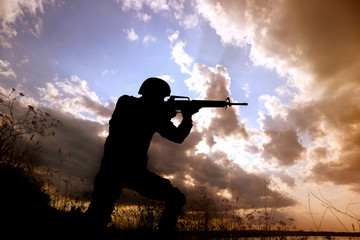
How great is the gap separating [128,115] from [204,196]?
375 cm

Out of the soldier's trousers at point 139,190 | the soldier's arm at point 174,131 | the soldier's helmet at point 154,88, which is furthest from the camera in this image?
the soldier's helmet at point 154,88

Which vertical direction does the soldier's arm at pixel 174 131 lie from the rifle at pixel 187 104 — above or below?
below

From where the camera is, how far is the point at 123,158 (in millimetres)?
2846

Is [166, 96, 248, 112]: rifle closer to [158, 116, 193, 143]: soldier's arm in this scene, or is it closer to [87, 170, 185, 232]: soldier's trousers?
[158, 116, 193, 143]: soldier's arm

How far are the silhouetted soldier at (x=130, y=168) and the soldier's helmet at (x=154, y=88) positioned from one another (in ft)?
0.83

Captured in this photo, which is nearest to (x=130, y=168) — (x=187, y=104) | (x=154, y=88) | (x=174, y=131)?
(x=174, y=131)

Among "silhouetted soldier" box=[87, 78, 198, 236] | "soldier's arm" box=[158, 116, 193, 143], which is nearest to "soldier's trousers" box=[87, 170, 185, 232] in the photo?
"silhouetted soldier" box=[87, 78, 198, 236]

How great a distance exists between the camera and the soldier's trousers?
266 centimetres

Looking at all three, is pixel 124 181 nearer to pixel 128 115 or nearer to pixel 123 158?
pixel 123 158

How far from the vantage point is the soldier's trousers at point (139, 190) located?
2.66 metres

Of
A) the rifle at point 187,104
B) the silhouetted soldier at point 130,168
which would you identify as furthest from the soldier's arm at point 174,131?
the rifle at point 187,104

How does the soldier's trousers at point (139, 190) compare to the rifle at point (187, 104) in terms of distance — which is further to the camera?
the rifle at point (187, 104)

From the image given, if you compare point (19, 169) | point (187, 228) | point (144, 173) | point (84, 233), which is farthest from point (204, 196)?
point (19, 169)

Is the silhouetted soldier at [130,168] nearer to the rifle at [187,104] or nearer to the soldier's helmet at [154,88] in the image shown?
the soldier's helmet at [154,88]
